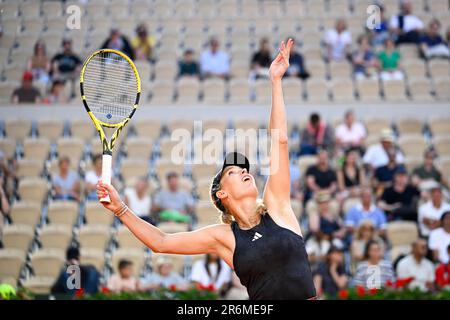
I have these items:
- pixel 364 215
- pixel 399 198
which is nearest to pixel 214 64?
pixel 399 198

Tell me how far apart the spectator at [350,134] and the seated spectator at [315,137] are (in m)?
0.13

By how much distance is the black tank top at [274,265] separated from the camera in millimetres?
4750

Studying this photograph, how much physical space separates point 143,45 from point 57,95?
1885 millimetres

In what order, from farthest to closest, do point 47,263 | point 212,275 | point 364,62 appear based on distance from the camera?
point 364,62
point 47,263
point 212,275

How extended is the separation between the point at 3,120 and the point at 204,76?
3.17 metres

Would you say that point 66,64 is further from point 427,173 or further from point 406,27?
point 427,173

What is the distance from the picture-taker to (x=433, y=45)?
14.3 m

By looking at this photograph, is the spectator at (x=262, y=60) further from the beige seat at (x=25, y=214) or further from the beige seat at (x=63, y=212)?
the beige seat at (x=25, y=214)

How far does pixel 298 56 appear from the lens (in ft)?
46.1

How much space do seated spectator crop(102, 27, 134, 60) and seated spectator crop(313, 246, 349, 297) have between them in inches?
222

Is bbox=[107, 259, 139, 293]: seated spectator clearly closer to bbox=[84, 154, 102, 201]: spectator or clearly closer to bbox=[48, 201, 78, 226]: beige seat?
bbox=[48, 201, 78, 226]: beige seat

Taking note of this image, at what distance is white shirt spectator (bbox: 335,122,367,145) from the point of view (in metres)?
12.4

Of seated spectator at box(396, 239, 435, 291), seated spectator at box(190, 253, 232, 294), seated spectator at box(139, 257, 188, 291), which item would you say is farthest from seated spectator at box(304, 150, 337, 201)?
seated spectator at box(139, 257, 188, 291)
